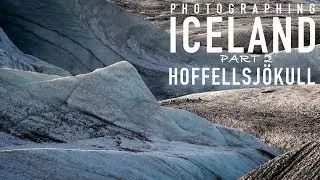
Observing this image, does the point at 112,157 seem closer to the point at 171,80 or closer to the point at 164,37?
the point at 171,80

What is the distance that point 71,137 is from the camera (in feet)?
16.2

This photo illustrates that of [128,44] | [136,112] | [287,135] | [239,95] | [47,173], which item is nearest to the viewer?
[47,173]

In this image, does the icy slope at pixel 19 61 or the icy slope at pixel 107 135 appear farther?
the icy slope at pixel 19 61

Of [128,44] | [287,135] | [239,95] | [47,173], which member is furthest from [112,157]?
[128,44]

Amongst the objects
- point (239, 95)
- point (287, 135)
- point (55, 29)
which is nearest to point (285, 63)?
point (239, 95)

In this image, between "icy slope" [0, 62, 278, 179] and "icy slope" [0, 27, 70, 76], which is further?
"icy slope" [0, 27, 70, 76]

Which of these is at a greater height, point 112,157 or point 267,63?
point 112,157

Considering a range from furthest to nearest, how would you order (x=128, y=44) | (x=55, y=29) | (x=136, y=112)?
(x=128, y=44) < (x=55, y=29) < (x=136, y=112)

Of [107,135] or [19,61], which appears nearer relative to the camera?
[107,135]

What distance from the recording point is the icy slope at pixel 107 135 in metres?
4.06

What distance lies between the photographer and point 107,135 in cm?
522

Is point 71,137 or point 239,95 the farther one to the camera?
point 239,95

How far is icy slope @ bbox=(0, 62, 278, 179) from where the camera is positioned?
406cm

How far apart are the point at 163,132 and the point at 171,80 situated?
4822mm
